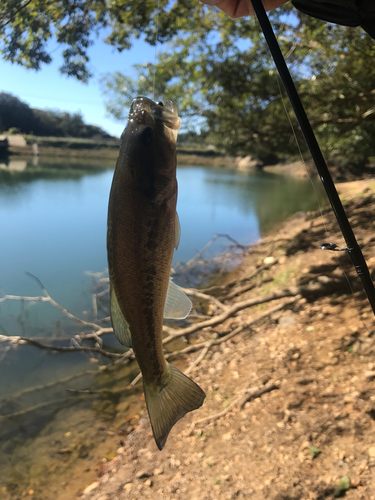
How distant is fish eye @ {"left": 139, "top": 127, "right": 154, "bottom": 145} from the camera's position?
2.68ft

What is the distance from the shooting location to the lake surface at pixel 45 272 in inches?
143

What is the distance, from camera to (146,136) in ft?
2.69

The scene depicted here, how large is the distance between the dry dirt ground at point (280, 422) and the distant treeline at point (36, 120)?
10.1ft

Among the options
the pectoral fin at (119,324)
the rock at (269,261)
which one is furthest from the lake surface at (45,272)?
the pectoral fin at (119,324)

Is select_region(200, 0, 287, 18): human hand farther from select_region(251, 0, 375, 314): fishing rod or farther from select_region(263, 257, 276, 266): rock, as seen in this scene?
select_region(263, 257, 276, 266): rock

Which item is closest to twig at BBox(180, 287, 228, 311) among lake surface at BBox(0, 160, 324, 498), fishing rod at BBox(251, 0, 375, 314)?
lake surface at BBox(0, 160, 324, 498)

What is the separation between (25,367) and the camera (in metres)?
4.08

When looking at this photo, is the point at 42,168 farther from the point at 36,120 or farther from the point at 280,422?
the point at 280,422

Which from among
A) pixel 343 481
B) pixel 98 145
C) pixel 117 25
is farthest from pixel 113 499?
pixel 117 25

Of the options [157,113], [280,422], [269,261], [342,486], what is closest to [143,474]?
[280,422]

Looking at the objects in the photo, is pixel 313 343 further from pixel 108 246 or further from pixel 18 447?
pixel 18 447

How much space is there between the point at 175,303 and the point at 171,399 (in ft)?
0.88

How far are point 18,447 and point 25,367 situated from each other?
0.99m

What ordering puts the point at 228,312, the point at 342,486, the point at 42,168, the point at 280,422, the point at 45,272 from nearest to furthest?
1. the point at 342,486
2. the point at 280,422
3. the point at 228,312
4. the point at 45,272
5. the point at 42,168
